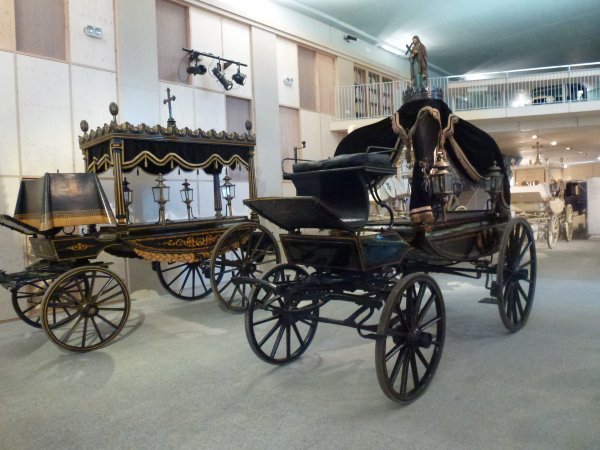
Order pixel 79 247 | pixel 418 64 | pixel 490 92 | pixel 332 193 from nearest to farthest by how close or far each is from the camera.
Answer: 1. pixel 332 193
2. pixel 79 247
3. pixel 418 64
4. pixel 490 92

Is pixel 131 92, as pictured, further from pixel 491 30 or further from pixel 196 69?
pixel 491 30

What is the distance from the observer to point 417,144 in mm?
4215

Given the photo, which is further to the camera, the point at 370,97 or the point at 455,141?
the point at 370,97

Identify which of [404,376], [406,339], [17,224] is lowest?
[404,376]

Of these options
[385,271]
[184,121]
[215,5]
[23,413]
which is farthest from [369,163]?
[215,5]

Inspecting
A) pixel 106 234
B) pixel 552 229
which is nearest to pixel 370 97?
pixel 552 229

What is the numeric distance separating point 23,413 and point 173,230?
223 cm

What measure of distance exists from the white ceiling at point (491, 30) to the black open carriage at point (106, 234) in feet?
17.7

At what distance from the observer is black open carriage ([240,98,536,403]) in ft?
8.73

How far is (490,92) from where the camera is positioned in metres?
11.2

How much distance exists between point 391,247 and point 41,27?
5.10 meters

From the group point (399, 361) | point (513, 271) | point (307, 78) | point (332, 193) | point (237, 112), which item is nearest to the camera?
point (399, 361)

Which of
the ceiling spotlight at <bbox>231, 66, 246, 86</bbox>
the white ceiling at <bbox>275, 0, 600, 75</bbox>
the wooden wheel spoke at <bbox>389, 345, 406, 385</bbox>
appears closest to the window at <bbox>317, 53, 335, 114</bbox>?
the white ceiling at <bbox>275, 0, 600, 75</bbox>

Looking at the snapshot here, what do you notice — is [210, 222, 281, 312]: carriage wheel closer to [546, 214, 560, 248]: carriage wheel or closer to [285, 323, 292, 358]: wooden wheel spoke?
[285, 323, 292, 358]: wooden wheel spoke
